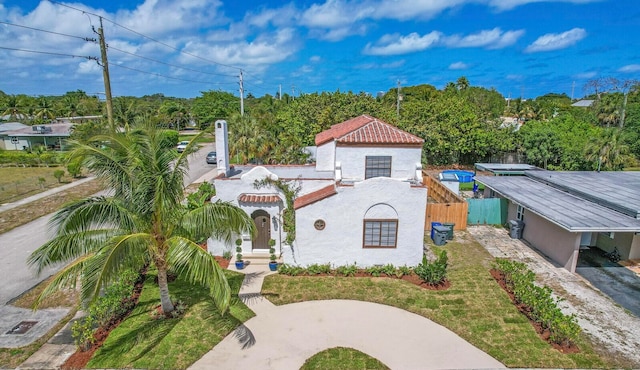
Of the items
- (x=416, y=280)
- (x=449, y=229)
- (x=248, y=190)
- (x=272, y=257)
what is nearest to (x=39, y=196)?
(x=248, y=190)

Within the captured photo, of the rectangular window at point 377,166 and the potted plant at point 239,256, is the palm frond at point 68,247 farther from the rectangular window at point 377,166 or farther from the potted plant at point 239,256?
the rectangular window at point 377,166

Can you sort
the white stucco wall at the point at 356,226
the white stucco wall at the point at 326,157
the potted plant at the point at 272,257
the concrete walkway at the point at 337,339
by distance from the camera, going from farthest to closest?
the white stucco wall at the point at 326,157, the potted plant at the point at 272,257, the white stucco wall at the point at 356,226, the concrete walkway at the point at 337,339

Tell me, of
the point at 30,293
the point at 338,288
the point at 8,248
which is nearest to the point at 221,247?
the point at 338,288

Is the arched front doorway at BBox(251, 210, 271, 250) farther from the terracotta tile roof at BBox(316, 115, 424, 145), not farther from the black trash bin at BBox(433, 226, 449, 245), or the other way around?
the black trash bin at BBox(433, 226, 449, 245)

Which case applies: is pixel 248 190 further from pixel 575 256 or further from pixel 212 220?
pixel 575 256

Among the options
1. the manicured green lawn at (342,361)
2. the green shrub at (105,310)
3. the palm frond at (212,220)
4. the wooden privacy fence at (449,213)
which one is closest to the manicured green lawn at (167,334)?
the green shrub at (105,310)

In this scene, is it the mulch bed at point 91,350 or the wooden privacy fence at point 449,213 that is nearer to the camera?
the mulch bed at point 91,350

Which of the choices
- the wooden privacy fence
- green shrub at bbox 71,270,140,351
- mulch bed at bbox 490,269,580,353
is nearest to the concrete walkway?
mulch bed at bbox 490,269,580,353
